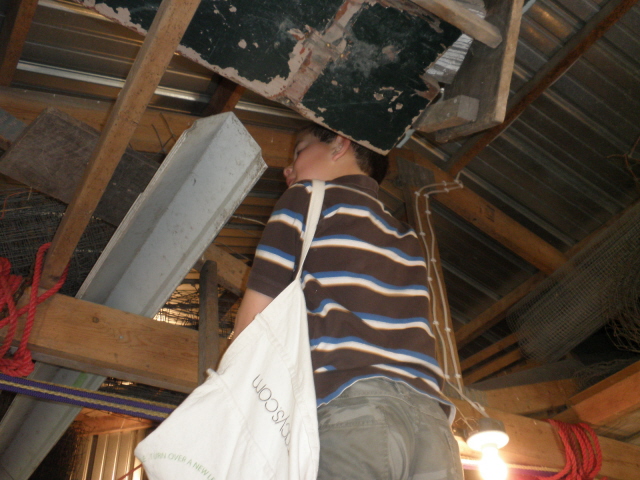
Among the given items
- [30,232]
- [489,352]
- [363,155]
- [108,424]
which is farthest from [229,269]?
[108,424]

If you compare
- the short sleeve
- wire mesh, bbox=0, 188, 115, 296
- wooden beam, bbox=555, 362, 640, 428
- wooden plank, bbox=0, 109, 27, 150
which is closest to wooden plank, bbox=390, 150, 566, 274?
wooden beam, bbox=555, 362, 640, 428

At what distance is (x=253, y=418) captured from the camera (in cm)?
119

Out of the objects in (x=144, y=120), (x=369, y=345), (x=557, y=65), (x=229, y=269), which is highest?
(x=557, y=65)

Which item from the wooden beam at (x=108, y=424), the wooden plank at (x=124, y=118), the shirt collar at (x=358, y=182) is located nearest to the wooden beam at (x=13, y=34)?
the wooden plank at (x=124, y=118)

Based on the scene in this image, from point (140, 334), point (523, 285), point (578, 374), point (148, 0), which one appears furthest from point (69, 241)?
point (523, 285)

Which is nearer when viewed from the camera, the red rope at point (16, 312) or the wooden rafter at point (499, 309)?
the red rope at point (16, 312)

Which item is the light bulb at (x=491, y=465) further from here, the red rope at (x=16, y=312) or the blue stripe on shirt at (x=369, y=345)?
the red rope at (x=16, y=312)

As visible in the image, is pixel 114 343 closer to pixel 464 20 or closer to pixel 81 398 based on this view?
pixel 81 398

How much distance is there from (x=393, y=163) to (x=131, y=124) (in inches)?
93.0

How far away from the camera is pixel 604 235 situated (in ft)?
12.7

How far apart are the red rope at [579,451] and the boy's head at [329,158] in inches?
80.7

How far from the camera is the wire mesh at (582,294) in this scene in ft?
11.4

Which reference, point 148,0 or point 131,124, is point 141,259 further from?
point 148,0

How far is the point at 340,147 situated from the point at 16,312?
1.37 meters
